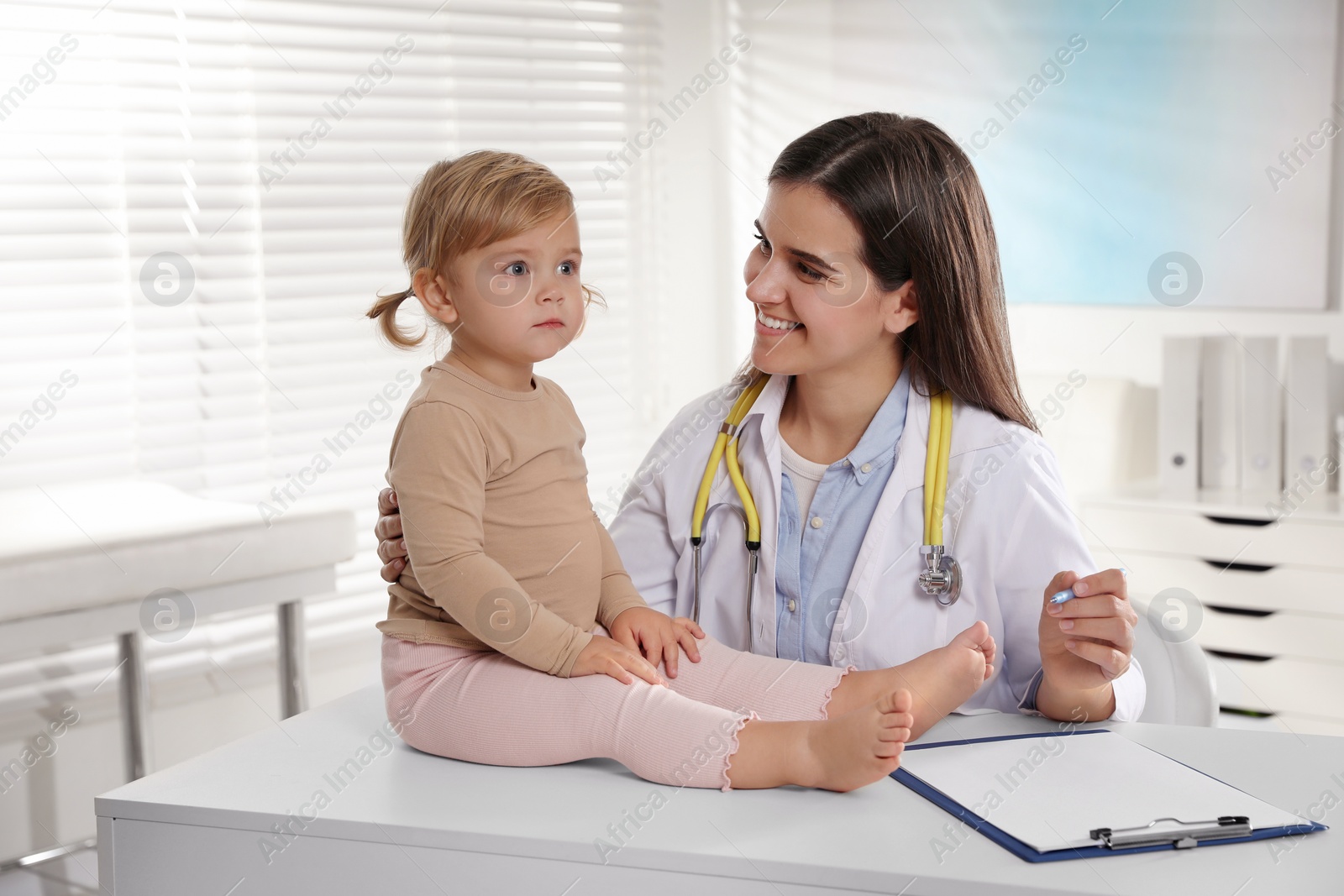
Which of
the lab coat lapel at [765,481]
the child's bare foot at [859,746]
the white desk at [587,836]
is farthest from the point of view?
A: the lab coat lapel at [765,481]

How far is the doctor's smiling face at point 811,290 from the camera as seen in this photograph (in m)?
1.49

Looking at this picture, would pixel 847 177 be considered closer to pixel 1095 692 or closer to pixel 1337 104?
pixel 1095 692

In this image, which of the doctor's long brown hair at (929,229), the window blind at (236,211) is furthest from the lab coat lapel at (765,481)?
the window blind at (236,211)

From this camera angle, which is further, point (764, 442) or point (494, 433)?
point (764, 442)

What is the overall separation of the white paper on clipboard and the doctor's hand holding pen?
1.9 inches

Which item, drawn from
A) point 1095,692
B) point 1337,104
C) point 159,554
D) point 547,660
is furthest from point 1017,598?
point 1337,104

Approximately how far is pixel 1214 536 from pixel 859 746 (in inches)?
89.6

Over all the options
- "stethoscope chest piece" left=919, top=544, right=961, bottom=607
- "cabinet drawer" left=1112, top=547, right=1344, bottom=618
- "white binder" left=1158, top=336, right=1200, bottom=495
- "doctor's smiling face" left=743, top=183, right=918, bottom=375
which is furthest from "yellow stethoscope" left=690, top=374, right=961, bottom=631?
"white binder" left=1158, top=336, right=1200, bottom=495

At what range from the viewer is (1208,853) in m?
0.97

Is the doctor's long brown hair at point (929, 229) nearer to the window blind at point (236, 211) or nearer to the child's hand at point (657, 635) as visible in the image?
the child's hand at point (657, 635)

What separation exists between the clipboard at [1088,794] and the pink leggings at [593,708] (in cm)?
16

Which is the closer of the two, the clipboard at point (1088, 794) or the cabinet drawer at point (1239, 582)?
the clipboard at point (1088, 794)

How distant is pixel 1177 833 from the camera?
3.21 ft

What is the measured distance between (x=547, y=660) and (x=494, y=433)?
0.81 feet
